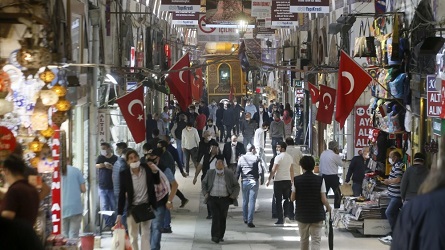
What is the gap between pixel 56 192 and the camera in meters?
13.7

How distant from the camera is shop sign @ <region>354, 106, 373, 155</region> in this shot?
21.7 metres

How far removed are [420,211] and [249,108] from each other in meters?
34.0

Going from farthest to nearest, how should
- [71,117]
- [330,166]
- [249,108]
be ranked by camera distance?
[249,108]
[330,166]
[71,117]

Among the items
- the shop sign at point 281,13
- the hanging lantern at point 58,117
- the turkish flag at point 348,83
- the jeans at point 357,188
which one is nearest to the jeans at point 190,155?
the jeans at point 357,188

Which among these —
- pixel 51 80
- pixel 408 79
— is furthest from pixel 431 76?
pixel 51 80

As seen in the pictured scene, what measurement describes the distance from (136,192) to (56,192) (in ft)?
3.52

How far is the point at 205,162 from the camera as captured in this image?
21734 mm

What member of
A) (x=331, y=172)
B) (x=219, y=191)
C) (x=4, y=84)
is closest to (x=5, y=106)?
(x=4, y=84)

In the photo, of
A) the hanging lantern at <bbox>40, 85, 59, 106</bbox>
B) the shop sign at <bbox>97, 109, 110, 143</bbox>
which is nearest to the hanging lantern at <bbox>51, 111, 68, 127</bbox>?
the hanging lantern at <bbox>40, 85, 59, 106</bbox>

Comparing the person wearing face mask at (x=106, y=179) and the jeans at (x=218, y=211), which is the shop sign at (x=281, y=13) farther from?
the jeans at (x=218, y=211)

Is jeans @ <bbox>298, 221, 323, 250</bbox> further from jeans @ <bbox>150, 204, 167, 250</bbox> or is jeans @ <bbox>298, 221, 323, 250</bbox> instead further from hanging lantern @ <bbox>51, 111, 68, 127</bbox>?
hanging lantern @ <bbox>51, 111, 68, 127</bbox>

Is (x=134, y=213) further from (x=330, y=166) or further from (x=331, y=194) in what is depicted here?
(x=331, y=194)

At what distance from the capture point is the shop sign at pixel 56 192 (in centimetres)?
1318

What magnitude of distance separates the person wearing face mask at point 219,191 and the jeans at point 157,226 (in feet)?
7.95
